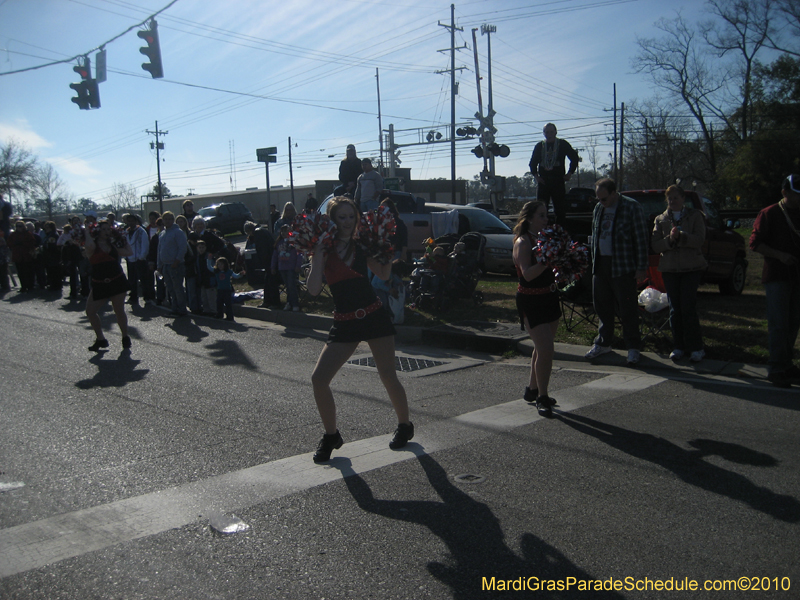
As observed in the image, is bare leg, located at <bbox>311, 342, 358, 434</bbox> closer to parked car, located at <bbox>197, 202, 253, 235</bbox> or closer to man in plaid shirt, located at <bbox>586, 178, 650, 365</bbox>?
man in plaid shirt, located at <bbox>586, 178, 650, 365</bbox>

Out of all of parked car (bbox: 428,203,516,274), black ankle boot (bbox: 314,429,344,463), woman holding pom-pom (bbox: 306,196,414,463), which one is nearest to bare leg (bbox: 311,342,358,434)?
woman holding pom-pom (bbox: 306,196,414,463)

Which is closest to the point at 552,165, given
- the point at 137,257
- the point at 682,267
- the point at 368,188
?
the point at 682,267

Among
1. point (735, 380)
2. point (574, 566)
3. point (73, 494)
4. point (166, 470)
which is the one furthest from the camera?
point (735, 380)

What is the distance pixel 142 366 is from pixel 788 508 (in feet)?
23.8

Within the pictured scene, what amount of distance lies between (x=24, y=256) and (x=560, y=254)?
1724 centimetres

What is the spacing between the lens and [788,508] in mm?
3895

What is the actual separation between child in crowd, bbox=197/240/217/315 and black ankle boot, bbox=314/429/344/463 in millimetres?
8656

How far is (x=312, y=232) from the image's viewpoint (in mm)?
4715

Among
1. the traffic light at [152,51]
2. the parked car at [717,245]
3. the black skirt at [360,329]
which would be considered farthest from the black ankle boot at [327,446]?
the traffic light at [152,51]

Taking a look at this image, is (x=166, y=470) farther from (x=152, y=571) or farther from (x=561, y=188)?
(x=561, y=188)

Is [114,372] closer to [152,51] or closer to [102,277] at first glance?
[102,277]

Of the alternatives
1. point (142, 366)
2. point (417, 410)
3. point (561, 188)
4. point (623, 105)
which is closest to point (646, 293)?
point (561, 188)

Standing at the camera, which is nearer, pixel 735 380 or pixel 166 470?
pixel 166 470

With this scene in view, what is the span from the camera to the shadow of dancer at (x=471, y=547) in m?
3.20
